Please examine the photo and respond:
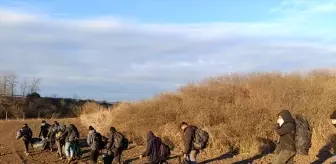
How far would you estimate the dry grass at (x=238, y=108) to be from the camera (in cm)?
2350

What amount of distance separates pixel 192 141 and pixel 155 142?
97.1 inches

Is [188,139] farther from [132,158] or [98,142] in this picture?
[132,158]

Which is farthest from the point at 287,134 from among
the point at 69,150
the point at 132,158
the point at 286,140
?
the point at 132,158

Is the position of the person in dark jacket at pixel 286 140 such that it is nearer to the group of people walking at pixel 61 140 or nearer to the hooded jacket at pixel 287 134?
the hooded jacket at pixel 287 134

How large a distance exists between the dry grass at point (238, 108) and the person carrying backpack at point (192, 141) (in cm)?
622

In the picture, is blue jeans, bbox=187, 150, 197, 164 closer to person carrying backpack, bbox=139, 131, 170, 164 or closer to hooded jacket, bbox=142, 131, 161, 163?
person carrying backpack, bbox=139, 131, 170, 164

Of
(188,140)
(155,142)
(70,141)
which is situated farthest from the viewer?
(70,141)

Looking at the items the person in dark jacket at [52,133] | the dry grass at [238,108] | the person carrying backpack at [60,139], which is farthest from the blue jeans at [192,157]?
the person in dark jacket at [52,133]

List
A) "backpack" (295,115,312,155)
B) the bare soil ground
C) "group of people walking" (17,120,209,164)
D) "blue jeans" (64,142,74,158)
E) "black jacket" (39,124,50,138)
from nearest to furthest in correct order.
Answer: "group of people walking" (17,120,209,164)
the bare soil ground
"blue jeans" (64,142,74,158)
"backpack" (295,115,312,155)
"black jacket" (39,124,50,138)

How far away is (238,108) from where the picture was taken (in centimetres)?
2417

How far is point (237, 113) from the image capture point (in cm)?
2398

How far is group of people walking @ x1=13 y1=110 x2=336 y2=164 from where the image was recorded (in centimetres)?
1334

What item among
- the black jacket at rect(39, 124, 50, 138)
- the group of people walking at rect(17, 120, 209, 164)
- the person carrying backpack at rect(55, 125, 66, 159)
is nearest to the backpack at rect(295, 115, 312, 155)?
the group of people walking at rect(17, 120, 209, 164)

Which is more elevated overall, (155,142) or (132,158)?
(155,142)
